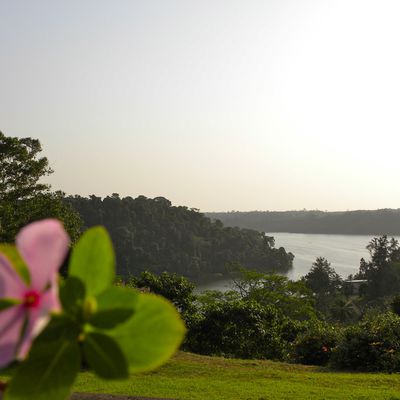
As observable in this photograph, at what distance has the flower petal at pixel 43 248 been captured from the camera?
5.6 inches

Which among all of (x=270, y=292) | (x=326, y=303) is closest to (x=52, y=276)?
(x=270, y=292)

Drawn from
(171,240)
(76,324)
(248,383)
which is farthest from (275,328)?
(171,240)

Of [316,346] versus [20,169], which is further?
[20,169]

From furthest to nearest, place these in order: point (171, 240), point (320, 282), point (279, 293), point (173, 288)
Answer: point (171, 240) → point (320, 282) → point (279, 293) → point (173, 288)

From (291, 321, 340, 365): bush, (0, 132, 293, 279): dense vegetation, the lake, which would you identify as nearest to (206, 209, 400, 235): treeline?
the lake

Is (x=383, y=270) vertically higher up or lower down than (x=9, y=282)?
lower down

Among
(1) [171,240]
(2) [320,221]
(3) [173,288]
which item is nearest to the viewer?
(3) [173,288]

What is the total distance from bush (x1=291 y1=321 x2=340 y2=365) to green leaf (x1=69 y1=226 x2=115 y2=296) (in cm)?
1216

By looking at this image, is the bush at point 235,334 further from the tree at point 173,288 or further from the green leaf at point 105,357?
the green leaf at point 105,357

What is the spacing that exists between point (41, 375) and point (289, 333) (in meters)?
17.4

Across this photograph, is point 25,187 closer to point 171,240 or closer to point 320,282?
point 320,282

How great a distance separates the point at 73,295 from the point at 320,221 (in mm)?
104796

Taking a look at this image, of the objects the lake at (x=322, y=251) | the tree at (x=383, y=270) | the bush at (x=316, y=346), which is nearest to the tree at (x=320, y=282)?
the tree at (x=383, y=270)

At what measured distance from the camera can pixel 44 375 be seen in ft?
0.58
